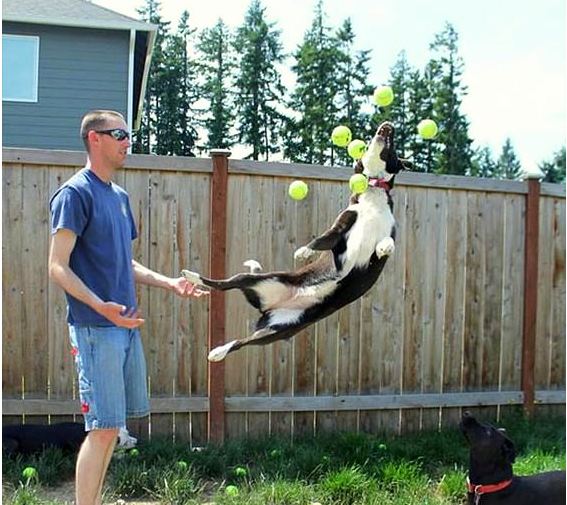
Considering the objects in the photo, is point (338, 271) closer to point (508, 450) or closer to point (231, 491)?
point (508, 450)

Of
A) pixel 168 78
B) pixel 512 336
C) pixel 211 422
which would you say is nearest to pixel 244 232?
pixel 211 422

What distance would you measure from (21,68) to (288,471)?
22.0 feet

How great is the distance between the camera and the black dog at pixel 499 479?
10.1ft

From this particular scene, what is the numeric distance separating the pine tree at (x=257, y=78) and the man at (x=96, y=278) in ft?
28.5

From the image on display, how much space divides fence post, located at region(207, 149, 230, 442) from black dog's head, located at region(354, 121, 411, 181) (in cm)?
211

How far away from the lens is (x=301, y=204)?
15.0 ft

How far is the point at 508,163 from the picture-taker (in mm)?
40531

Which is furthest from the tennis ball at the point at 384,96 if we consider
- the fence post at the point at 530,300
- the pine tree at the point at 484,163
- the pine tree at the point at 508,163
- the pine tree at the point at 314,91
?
the pine tree at the point at 508,163

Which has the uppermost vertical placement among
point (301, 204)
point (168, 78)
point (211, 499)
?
point (168, 78)

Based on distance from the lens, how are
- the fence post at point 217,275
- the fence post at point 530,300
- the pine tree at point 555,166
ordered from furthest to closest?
1. the pine tree at point 555,166
2. the fence post at point 530,300
3. the fence post at point 217,275

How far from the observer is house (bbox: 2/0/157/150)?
28.5ft

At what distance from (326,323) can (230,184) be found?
1058mm

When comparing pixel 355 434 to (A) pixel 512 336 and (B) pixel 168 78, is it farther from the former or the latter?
(B) pixel 168 78

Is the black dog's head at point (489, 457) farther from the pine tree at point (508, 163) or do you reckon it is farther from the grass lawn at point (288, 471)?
the pine tree at point (508, 163)
